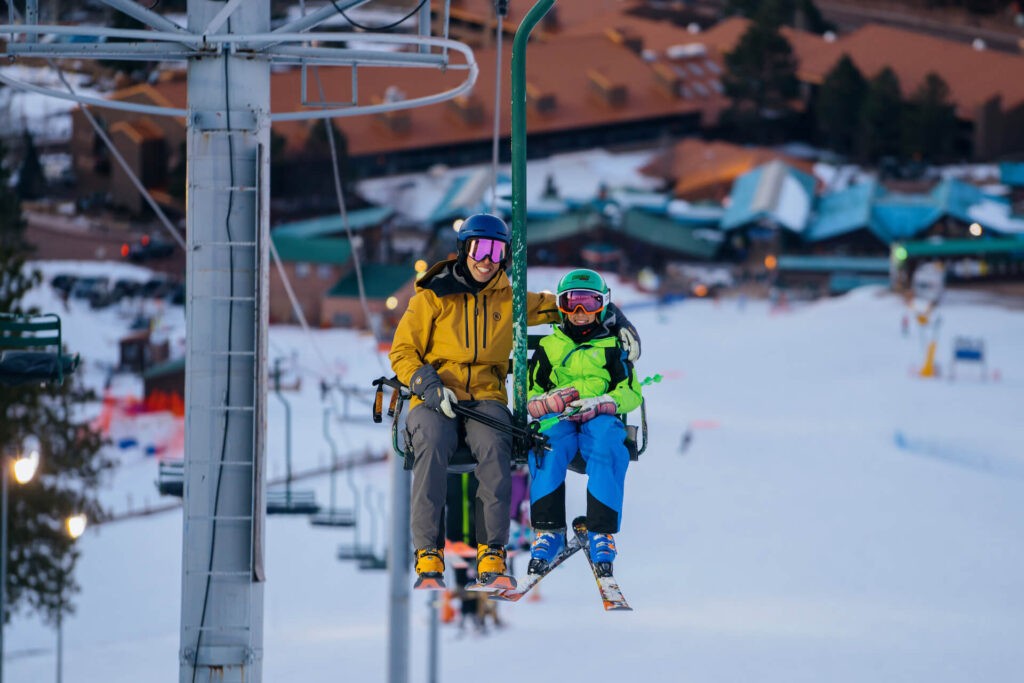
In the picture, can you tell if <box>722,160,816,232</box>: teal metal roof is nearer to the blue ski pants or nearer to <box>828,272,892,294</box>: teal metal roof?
<box>828,272,892,294</box>: teal metal roof

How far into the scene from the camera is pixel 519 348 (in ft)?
25.4

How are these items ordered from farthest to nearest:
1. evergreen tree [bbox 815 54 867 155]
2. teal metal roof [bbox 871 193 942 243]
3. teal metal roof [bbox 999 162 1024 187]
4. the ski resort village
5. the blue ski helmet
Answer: evergreen tree [bbox 815 54 867 155] < teal metal roof [bbox 999 162 1024 187] < teal metal roof [bbox 871 193 942 243] < the ski resort village < the blue ski helmet

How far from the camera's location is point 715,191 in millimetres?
84812

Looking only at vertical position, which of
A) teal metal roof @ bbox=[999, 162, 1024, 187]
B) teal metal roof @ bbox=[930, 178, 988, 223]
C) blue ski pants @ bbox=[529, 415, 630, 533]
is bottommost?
blue ski pants @ bbox=[529, 415, 630, 533]

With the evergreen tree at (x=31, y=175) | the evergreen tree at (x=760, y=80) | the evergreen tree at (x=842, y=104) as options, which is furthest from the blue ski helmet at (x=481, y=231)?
the evergreen tree at (x=760, y=80)

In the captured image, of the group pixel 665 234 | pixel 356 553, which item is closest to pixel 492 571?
pixel 356 553

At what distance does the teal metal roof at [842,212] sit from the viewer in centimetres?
7581

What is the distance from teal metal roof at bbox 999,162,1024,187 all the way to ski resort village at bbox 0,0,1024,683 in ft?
0.83

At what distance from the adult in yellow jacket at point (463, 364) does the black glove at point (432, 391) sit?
0.03 metres

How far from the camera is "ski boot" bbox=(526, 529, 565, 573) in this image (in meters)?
8.28

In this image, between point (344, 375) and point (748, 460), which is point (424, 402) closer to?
point (748, 460)

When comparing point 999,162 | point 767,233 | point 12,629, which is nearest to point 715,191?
point 767,233

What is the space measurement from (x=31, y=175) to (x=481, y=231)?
70461 mm

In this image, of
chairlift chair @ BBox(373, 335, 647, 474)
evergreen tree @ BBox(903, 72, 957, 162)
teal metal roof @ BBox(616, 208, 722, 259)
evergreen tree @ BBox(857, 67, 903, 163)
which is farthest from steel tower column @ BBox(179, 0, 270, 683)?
→ evergreen tree @ BBox(857, 67, 903, 163)
